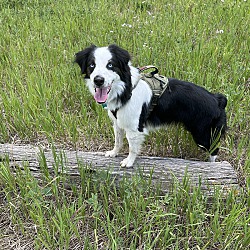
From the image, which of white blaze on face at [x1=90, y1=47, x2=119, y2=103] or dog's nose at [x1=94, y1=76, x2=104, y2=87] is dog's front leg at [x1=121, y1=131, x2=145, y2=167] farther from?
dog's nose at [x1=94, y1=76, x2=104, y2=87]

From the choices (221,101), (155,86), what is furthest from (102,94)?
(221,101)

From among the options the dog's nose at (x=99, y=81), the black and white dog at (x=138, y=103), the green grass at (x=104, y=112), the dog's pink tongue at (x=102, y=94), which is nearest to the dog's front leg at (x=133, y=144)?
the black and white dog at (x=138, y=103)

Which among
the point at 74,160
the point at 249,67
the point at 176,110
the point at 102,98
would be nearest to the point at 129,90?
the point at 102,98

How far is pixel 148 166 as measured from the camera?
2.07 m

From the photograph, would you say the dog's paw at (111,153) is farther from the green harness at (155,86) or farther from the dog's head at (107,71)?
Answer: the dog's head at (107,71)

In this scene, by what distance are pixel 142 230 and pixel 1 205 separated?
102cm

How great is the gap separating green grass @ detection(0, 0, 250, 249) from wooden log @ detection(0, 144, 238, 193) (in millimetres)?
102

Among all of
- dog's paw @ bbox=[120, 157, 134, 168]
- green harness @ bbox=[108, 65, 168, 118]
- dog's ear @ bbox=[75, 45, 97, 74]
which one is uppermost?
dog's ear @ bbox=[75, 45, 97, 74]

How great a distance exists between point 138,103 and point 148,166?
0.48 meters

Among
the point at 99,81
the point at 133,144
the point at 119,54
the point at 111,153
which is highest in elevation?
the point at 119,54

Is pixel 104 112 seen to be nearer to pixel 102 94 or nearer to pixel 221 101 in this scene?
pixel 102 94

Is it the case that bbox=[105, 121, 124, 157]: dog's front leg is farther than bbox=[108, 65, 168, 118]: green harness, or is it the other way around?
bbox=[105, 121, 124, 157]: dog's front leg

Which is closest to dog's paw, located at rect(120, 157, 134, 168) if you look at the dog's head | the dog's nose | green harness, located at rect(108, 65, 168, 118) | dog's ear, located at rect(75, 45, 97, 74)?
green harness, located at rect(108, 65, 168, 118)

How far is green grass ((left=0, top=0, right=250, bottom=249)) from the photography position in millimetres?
1661
